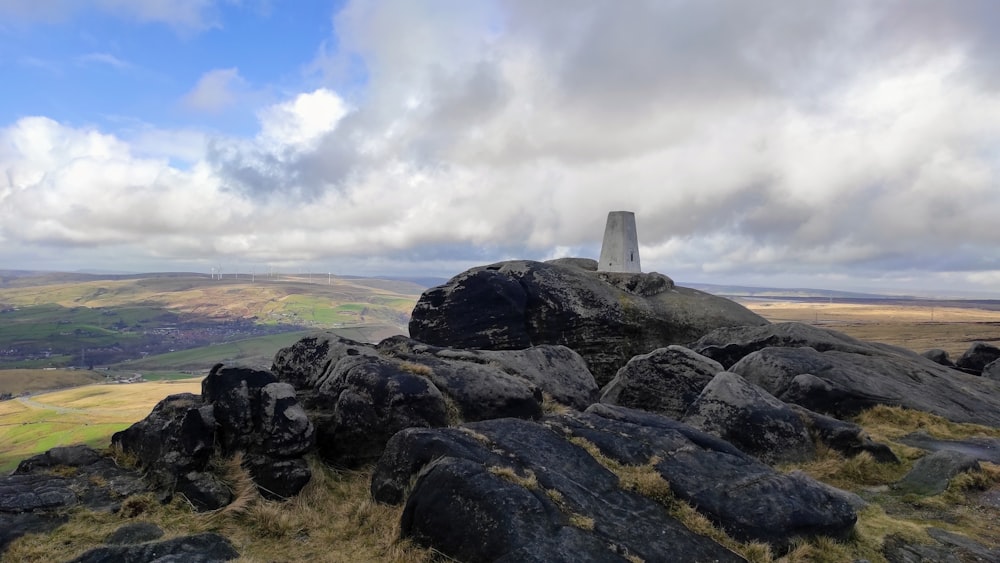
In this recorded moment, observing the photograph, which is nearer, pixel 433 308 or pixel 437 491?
pixel 437 491

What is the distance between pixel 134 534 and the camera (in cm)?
1046

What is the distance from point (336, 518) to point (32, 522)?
5636 millimetres

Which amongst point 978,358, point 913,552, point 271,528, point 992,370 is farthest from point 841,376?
point 271,528

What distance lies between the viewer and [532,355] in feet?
69.1

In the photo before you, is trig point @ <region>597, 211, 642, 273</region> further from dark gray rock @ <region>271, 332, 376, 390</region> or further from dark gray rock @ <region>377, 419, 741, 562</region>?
dark gray rock @ <region>377, 419, 741, 562</region>

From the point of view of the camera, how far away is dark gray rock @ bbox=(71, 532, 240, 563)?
31.3ft

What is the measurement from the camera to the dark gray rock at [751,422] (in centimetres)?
1680

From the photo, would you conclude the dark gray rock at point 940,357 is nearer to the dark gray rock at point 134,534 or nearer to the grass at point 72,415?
the dark gray rock at point 134,534

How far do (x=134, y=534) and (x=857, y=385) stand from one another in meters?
25.8

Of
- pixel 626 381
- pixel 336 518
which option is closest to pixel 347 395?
pixel 336 518

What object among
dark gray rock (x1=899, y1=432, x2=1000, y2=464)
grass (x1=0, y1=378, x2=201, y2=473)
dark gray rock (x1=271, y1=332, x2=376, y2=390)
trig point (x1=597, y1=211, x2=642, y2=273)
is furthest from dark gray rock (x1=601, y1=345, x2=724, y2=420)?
grass (x1=0, y1=378, x2=201, y2=473)

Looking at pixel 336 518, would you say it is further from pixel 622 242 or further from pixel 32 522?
pixel 622 242

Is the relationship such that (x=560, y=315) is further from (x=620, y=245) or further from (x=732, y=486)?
(x=732, y=486)

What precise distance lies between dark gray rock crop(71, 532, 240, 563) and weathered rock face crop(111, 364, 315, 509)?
1723 mm
